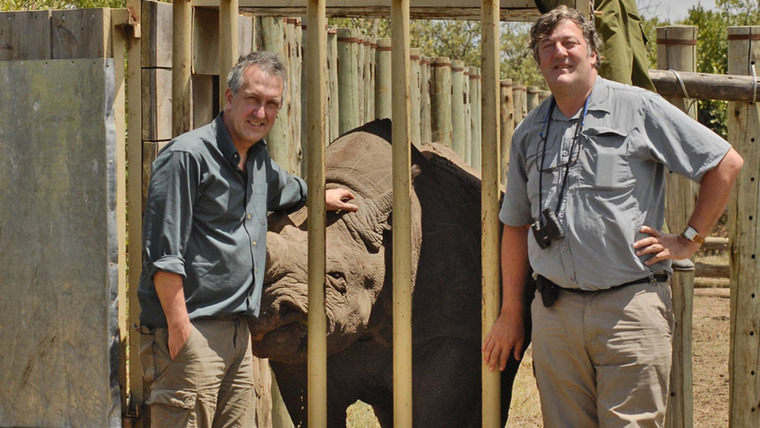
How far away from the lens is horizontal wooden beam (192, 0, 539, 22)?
509cm

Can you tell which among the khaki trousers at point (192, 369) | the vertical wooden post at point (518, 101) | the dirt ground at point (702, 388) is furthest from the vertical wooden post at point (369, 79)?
the vertical wooden post at point (518, 101)

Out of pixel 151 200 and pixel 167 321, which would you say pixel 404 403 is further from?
pixel 151 200

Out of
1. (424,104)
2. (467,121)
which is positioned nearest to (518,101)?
(467,121)

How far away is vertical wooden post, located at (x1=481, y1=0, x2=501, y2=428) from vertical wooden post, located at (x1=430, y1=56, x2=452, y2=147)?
15.1 feet

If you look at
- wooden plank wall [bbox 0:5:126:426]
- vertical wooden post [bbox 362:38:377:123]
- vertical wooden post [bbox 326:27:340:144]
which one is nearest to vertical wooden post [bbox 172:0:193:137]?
wooden plank wall [bbox 0:5:126:426]

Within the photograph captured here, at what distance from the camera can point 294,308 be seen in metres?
4.64

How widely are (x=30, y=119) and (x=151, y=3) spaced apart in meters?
0.78

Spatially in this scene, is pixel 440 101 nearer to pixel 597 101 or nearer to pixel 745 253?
pixel 745 253

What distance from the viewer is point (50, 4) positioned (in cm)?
998

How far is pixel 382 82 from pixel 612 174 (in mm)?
4054

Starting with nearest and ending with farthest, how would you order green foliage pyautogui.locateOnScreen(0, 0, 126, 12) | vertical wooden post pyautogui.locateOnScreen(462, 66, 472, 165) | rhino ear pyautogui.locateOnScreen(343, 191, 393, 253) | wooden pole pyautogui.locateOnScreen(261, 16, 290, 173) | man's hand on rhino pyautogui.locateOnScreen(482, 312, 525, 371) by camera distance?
man's hand on rhino pyautogui.locateOnScreen(482, 312, 525, 371), rhino ear pyautogui.locateOnScreen(343, 191, 393, 253), wooden pole pyautogui.locateOnScreen(261, 16, 290, 173), green foliage pyautogui.locateOnScreen(0, 0, 126, 12), vertical wooden post pyautogui.locateOnScreen(462, 66, 472, 165)

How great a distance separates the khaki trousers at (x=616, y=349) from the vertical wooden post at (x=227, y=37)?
184 centimetres

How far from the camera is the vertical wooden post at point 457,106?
9.84 meters

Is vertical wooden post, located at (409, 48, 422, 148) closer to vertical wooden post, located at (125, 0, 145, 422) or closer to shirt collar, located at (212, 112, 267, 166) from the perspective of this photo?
vertical wooden post, located at (125, 0, 145, 422)
